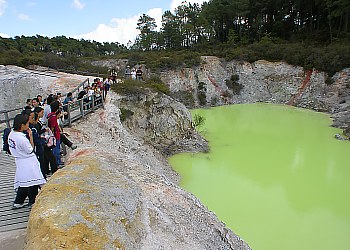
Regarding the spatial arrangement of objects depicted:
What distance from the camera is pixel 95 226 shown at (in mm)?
3551

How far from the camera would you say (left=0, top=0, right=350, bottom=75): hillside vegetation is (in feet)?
93.9

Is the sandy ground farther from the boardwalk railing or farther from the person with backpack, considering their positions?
the boardwalk railing

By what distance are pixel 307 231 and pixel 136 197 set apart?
6461mm

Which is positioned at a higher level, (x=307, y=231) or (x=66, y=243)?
(x=66, y=243)

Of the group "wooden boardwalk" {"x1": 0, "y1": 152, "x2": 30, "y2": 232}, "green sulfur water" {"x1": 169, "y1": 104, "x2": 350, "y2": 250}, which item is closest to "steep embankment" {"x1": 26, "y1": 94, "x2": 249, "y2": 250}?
"wooden boardwalk" {"x1": 0, "y1": 152, "x2": 30, "y2": 232}

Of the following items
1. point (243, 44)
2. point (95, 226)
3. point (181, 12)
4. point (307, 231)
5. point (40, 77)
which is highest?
point (181, 12)

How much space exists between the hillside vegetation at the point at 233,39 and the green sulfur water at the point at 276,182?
12.7 metres

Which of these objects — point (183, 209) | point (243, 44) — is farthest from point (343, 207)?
point (243, 44)

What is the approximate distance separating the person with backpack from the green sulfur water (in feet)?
21.0

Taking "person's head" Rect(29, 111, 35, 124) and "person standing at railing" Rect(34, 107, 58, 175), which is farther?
"person standing at railing" Rect(34, 107, 58, 175)

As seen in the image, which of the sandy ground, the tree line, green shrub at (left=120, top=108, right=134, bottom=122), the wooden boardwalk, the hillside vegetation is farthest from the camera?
the tree line

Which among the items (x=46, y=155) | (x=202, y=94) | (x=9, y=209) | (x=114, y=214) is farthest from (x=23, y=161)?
(x=202, y=94)

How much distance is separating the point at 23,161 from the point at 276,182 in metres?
10.4

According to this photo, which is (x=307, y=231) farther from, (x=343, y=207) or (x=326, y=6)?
(x=326, y=6)
